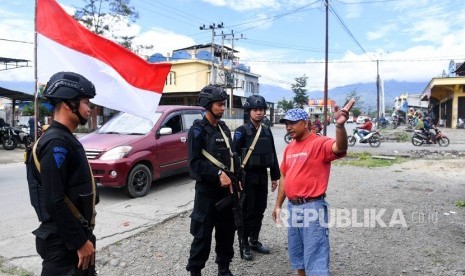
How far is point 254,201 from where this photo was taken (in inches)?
172

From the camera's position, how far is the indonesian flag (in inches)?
175

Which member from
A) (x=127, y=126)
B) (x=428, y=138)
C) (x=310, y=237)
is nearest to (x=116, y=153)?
(x=127, y=126)

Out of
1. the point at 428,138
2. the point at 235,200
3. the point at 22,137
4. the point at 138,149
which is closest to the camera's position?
the point at 235,200

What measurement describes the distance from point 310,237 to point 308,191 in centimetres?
37

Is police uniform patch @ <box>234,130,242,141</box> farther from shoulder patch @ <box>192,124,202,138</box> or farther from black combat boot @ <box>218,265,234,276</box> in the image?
black combat boot @ <box>218,265,234,276</box>

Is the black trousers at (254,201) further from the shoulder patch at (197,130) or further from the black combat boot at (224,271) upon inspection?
the shoulder patch at (197,130)

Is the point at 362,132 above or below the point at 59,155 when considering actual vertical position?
above

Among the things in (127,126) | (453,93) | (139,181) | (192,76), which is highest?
(192,76)

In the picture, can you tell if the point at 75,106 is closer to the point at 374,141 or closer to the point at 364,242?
the point at 364,242

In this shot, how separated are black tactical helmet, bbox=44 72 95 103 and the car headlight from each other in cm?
453

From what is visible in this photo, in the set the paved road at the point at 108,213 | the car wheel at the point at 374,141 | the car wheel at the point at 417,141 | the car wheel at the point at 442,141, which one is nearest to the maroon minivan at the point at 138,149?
the paved road at the point at 108,213

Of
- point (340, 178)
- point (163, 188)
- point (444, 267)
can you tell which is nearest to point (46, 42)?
point (163, 188)

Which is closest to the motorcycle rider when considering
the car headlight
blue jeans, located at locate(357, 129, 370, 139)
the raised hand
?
blue jeans, located at locate(357, 129, 370, 139)

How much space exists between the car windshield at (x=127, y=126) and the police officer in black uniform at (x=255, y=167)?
3.51m
